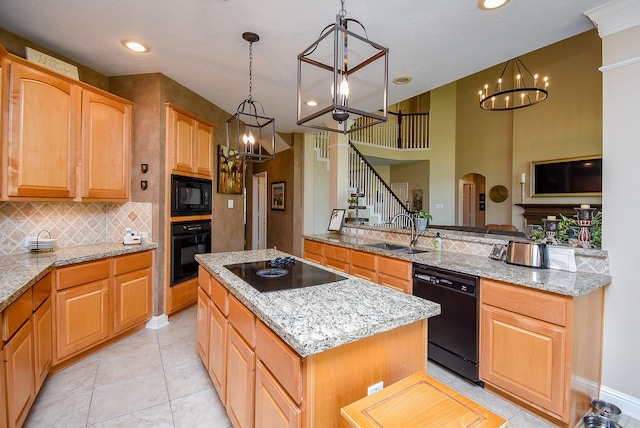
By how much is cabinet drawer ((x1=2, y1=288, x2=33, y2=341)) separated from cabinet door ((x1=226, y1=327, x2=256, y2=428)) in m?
1.08

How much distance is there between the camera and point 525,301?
1865mm

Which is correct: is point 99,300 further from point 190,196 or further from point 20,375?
point 190,196

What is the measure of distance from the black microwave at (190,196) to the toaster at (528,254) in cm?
323

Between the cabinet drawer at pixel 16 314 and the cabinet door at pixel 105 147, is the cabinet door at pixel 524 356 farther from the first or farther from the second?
the cabinet door at pixel 105 147

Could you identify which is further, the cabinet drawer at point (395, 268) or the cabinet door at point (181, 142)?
the cabinet door at point (181, 142)

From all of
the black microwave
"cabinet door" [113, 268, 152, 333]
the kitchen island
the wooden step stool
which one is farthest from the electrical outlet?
the black microwave

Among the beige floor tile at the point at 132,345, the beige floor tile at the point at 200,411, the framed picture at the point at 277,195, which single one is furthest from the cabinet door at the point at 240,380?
the framed picture at the point at 277,195

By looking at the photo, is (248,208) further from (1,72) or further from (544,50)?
(544,50)

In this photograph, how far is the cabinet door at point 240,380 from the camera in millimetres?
Result: 1399

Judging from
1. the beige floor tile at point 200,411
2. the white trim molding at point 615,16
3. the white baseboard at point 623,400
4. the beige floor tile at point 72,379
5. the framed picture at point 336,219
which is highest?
the white trim molding at point 615,16

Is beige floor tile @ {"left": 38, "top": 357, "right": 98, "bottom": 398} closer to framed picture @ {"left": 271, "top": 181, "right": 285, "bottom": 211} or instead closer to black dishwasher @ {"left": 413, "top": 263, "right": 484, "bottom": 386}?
black dishwasher @ {"left": 413, "top": 263, "right": 484, "bottom": 386}

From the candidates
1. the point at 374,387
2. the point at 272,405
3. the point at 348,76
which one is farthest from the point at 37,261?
the point at 348,76

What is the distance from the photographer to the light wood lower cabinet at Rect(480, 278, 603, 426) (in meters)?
1.72

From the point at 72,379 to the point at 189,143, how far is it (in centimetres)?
245
